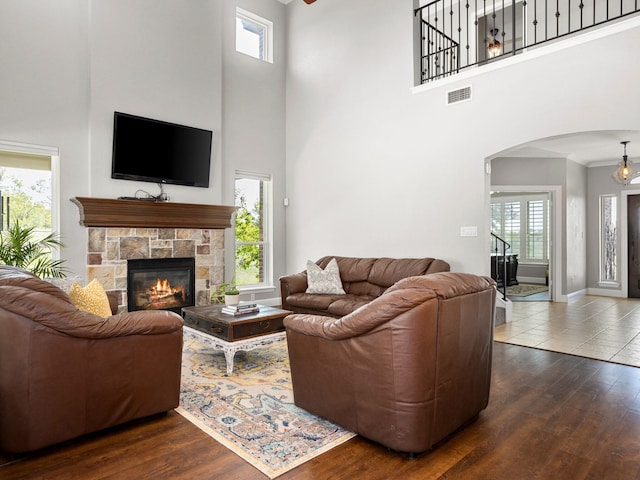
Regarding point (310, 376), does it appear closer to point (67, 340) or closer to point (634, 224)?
point (67, 340)

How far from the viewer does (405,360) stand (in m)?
2.10

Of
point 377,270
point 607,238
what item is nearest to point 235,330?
point 377,270

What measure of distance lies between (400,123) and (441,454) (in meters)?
4.58

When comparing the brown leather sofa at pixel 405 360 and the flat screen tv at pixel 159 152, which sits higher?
the flat screen tv at pixel 159 152

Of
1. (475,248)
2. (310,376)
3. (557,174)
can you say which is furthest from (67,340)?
(557,174)

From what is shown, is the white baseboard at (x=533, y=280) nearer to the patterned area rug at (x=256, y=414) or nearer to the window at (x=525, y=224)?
the window at (x=525, y=224)

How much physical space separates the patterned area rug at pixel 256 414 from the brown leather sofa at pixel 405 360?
0.17 m

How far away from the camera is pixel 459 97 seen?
17.2ft

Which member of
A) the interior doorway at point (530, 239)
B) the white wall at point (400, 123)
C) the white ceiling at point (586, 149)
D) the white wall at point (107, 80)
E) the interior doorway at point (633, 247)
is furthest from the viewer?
the interior doorway at point (530, 239)

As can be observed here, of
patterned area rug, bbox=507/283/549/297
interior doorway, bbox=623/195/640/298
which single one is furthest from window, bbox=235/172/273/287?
interior doorway, bbox=623/195/640/298

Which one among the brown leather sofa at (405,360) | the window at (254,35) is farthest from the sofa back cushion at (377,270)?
the window at (254,35)

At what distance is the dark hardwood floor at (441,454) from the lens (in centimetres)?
209

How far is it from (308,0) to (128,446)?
4309 mm

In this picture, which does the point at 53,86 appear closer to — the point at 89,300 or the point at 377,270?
the point at 89,300
